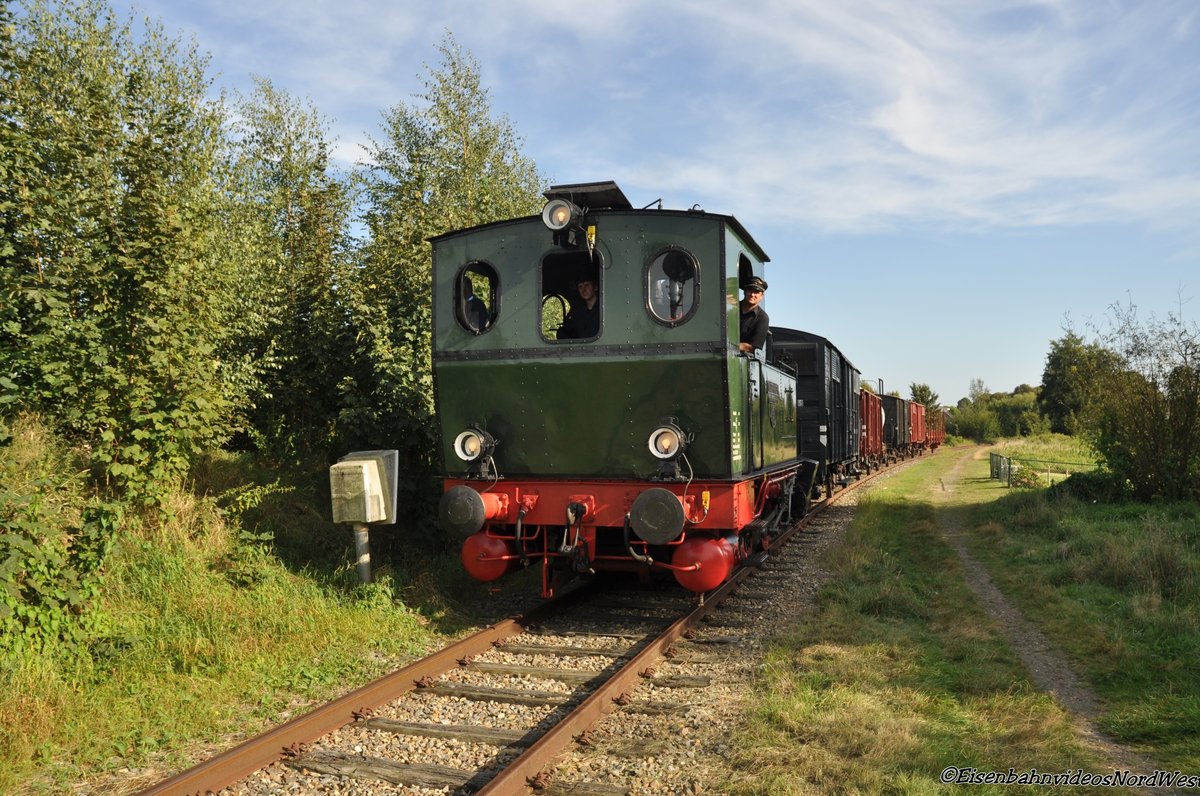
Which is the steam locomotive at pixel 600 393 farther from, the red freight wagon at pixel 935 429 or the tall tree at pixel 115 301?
the red freight wagon at pixel 935 429

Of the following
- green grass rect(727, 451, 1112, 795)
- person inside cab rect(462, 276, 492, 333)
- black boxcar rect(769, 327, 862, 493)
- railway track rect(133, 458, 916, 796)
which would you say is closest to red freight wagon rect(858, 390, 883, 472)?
black boxcar rect(769, 327, 862, 493)

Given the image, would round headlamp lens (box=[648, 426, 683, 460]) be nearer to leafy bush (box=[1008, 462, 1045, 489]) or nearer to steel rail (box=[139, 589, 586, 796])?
steel rail (box=[139, 589, 586, 796])

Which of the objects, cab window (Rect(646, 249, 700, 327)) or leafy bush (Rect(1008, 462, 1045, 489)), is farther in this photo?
leafy bush (Rect(1008, 462, 1045, 489))

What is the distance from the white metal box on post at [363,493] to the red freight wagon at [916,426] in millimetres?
34252

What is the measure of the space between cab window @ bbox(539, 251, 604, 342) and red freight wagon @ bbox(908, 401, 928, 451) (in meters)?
33.1

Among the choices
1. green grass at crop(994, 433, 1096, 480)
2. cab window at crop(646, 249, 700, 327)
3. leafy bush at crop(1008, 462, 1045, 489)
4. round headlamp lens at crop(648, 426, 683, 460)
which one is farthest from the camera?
green grass at crop(994, 433, 1096, 480)

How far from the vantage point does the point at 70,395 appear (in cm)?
709

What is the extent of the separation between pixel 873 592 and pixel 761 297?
Answer: 10.2ft

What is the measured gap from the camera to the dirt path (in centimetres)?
460

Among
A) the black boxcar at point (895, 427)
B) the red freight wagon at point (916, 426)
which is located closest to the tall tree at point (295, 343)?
the black boxcar at point (895, 427)

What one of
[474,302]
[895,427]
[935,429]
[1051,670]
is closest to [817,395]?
[474,302]

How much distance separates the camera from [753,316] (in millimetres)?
7828

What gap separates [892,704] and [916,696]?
208mm

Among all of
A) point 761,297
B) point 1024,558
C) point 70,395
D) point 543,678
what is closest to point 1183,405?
point 1024,558
